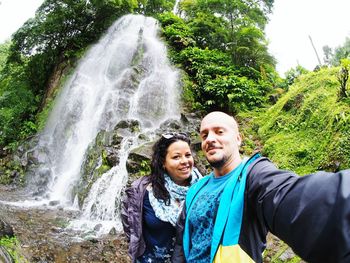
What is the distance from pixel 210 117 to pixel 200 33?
51.4 feet

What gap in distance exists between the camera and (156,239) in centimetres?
260

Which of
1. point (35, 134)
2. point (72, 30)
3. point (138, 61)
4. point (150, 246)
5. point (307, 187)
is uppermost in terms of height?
point (72, 30)

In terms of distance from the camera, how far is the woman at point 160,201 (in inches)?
101

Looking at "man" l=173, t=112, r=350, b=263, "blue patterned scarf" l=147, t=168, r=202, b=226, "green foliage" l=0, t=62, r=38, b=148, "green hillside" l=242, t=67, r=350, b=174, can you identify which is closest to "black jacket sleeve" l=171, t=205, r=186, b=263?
"man" l=173, t=112, r=350, b=263

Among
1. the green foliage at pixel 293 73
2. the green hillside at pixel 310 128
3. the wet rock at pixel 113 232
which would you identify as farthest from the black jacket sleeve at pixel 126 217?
the green foliage at pixel 293 73

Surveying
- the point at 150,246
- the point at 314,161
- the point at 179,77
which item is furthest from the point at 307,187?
the point at 179,77

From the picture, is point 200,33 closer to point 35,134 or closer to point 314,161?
point 35,134

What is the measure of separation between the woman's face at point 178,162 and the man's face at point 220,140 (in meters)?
0.71

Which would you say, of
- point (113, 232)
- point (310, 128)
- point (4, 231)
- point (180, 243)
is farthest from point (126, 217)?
point (310, 128)

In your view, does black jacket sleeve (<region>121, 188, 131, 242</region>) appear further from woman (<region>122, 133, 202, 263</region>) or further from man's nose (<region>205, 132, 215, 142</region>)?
man's nose (<region>205, 132, 215, 142</region>)

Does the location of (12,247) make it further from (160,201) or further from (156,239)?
(160,201)

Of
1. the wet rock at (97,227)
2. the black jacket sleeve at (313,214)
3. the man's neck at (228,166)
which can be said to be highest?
the man's neck at (228,166)

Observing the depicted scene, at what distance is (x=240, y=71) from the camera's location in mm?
13727

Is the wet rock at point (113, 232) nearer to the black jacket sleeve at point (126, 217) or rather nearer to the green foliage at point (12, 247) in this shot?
the green foliage at point (12, 247)
